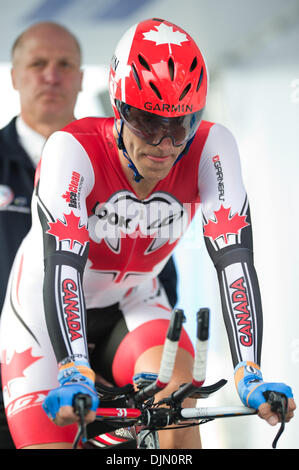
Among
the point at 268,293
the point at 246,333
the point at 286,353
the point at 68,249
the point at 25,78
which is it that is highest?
the point at 25,78

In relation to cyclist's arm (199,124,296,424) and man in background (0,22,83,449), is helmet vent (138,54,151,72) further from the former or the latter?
man in background (0,22,83,449)

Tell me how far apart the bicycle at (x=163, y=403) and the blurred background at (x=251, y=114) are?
326 cm

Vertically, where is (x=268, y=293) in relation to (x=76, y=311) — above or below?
below

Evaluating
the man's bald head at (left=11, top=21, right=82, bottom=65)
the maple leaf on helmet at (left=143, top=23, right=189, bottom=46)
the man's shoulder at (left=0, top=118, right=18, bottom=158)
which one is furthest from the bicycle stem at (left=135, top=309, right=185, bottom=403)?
the man's bald head at (left=11, top=21, right=82, bottom=65)

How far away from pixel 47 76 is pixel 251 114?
8.95 ft

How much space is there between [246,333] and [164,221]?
68cm

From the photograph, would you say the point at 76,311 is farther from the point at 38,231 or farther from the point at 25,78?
the point at 25,78

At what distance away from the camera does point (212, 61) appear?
20.9ft

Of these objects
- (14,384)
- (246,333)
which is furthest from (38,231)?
(246,333)

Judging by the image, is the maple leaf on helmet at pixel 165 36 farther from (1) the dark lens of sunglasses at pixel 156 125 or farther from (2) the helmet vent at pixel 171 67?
(1) the dark lens of sunglasses at pixel 156 125

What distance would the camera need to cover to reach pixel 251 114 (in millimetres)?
6289

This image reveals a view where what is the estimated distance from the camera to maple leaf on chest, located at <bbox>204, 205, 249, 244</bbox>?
2355mm

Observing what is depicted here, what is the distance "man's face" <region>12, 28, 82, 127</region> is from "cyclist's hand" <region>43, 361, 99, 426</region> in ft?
7.66

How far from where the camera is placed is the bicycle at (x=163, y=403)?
165 centimetres
